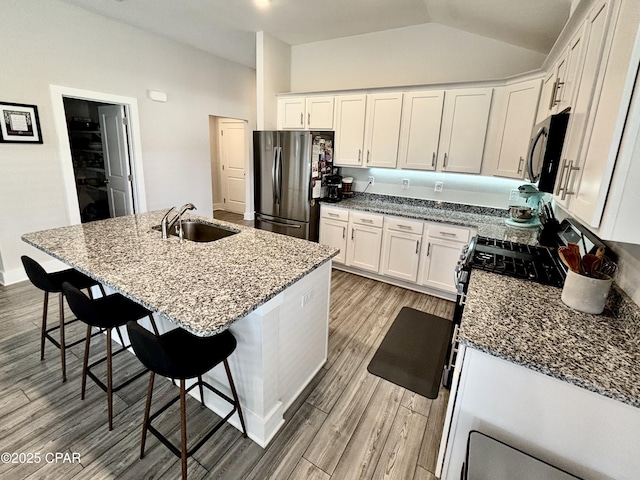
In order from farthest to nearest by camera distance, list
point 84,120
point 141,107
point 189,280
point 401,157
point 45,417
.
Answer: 1. point 84,120
2. point 141,107
3. point 401,157
4. point 45,417
5. point 189,280

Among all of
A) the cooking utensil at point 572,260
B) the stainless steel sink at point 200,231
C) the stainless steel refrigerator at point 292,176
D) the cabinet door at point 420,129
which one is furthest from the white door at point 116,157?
the cooking utensil at point 572,260

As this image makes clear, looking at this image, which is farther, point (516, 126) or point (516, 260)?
point (516, 126)

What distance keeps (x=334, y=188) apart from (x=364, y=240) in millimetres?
823

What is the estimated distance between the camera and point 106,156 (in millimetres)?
4402

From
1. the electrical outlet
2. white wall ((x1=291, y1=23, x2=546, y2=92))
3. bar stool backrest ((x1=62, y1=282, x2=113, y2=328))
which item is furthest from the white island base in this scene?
white wall ((x1=291, y1=23, x2=546, y2=92))

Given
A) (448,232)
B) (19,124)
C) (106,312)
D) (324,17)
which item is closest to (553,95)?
(448,232)

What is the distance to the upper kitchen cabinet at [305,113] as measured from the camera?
152 inches

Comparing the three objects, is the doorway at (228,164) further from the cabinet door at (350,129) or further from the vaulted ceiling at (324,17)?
the cabinet door at (350,129)

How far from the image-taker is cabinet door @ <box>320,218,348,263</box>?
12.4 feet

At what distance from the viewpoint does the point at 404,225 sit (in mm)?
3363

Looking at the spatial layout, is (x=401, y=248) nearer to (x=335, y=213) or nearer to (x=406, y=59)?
(x=335, y=213)

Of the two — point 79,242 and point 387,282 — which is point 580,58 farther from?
point 79,242

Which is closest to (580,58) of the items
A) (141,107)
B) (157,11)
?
(157,11)

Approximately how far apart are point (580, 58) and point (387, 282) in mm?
2691
